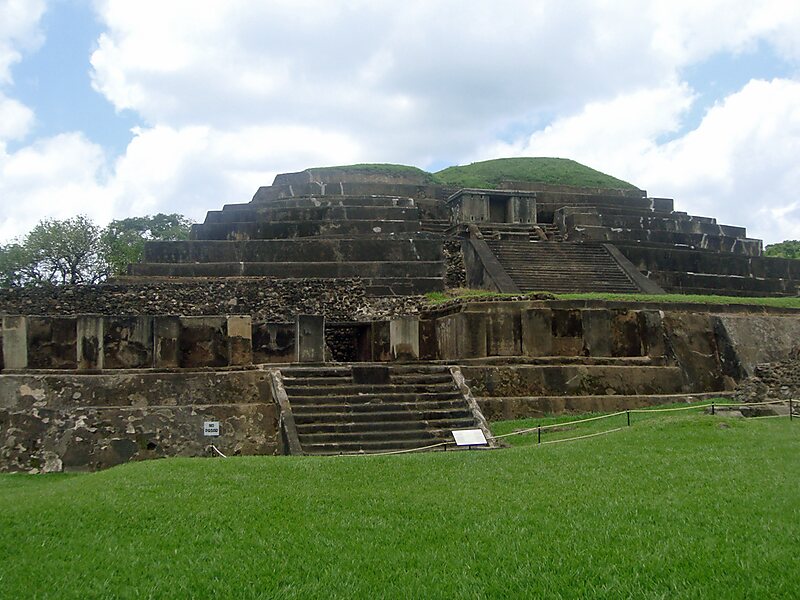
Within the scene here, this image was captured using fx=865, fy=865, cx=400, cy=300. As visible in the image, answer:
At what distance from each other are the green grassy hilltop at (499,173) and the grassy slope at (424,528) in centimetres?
2206

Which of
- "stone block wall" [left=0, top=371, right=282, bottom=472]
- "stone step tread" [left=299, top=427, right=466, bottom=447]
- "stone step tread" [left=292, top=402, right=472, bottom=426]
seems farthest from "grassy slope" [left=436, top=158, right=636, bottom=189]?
"stone step tread" [left=299, top=427, right=466, bottom=447]

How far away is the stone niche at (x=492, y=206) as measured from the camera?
26.4m

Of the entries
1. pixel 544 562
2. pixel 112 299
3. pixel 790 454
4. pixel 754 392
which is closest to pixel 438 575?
pixel 544 562

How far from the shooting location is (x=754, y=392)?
13.8m

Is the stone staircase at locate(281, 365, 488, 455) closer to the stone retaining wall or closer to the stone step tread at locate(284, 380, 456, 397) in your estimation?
the stone step tread at locate(284, 380, 456, 397)

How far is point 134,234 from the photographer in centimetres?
4103

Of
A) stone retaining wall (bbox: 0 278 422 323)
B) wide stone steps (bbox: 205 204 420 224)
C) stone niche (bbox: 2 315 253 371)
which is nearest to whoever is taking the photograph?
stone niche (bbox: 2 315 253 371)

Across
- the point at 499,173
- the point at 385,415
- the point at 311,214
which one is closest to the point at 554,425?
the point at 385,415

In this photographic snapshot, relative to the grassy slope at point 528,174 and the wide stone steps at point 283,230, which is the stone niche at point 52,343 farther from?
the grassy slope at point 528,174

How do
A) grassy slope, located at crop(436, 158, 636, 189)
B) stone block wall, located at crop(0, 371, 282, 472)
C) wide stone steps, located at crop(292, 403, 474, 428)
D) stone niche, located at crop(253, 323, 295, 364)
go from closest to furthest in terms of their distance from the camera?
stone block wall, located at crop(0, 371, 282, 472) → wide stone steps, located at crop(292, 403, 474, 428) → stone niche, located at crop(253, 323, 295, 364) → grassy slope, located at crop(436, 158, 636, 189)

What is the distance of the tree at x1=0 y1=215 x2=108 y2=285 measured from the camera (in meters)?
36.0

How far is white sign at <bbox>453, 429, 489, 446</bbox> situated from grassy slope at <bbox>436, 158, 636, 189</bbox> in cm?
2082

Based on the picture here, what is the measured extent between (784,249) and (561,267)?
16.4 metres

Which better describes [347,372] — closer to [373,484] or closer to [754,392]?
[373,484]
